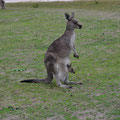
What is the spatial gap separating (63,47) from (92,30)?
27.5ft

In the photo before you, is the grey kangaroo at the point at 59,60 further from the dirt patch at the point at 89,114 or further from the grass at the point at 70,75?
the dirt patch at the point at 89,114

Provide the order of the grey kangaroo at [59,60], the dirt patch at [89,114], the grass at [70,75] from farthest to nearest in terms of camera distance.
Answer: the grey kangaroo at [59,60], the grass at [70,75], the dirt patch at [89,114]

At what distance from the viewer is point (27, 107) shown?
5965 millimetres

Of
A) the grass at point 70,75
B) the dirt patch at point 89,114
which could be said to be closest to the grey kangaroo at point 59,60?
the grass at point 70,75

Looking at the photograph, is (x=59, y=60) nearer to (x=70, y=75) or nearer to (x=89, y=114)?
(x=70, y=75)

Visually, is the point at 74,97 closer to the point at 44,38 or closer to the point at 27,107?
the point at 27,107

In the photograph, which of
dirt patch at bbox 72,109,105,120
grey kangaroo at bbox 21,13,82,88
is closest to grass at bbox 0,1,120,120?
dirt patch at bbox 72,109,105,120

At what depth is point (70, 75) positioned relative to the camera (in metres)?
8.33

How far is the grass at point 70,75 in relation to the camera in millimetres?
5711

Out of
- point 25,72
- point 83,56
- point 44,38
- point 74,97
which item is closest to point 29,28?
point 44,38

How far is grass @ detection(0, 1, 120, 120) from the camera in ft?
18.7

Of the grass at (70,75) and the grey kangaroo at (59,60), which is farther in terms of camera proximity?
the grey kangaroo at (59,60)

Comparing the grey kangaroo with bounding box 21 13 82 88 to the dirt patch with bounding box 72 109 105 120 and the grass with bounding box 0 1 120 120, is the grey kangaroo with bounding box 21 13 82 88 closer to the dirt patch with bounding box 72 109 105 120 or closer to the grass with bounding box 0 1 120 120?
the grass with bounding box 0 1 120 120

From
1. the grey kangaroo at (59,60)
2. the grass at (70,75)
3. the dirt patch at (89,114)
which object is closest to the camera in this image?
Answer: the dirt patch at (89,114)
